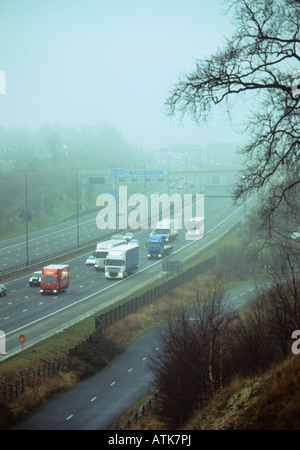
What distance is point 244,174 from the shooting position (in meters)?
10.9

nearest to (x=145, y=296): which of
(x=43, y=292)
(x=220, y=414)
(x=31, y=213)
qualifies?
(x=43, y=292)

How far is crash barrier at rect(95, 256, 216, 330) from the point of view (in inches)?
1816

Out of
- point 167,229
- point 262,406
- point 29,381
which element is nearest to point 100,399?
point 29,381

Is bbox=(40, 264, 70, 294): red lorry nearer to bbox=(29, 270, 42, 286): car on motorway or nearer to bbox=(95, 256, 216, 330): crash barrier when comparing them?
bbox=(29, 270, 42, 286): car on motorway

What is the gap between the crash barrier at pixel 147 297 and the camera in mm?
46138

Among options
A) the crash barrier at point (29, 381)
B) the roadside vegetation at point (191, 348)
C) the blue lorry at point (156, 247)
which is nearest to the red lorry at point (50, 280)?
the roadside vegetation at point (191, 348)

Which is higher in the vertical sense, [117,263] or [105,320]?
[117,263]

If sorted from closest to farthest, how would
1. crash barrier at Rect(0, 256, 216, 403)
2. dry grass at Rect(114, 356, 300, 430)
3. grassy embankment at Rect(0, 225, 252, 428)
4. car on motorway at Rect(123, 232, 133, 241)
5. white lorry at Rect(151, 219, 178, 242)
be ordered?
dry grass at Rect(114, 356, 300, 430) < crash barrier at Rect(0, 256, 216, 403) < grassy embankment at Rect(0, 225, 252, 428) < white lorry at Rect(151, 219, 178, 242) < car on motorway at Rect(123, 232, 133, 241)

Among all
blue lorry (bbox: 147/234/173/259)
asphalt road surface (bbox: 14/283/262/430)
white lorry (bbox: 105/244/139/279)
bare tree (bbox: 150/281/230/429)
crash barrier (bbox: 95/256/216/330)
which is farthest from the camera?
blue lorry (bbox: 147/234/173/259)

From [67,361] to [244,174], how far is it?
28.6 meters

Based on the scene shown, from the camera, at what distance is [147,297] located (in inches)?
2141

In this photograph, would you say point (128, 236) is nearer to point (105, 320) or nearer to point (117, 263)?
point (117, 263)

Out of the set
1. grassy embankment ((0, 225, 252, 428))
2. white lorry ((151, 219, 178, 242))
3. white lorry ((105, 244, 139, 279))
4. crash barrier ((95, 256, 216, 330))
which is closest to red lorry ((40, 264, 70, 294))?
grassy embankment ((0, 225, 252, 428))
